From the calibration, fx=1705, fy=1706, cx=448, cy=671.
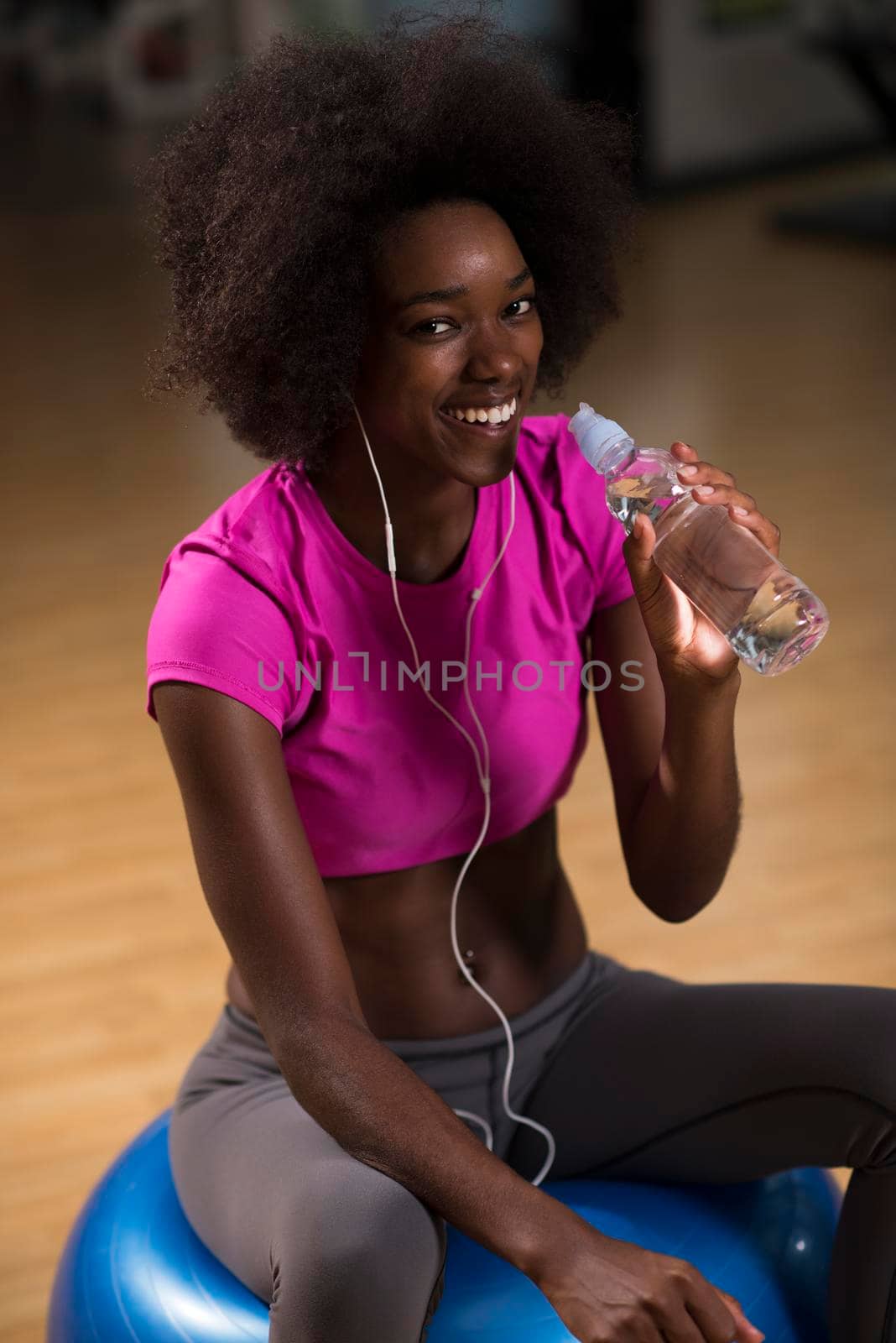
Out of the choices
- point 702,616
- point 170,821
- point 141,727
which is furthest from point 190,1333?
point 141,727

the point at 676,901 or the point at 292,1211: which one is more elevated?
the point at 676,901

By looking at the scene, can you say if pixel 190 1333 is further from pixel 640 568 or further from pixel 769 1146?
pixel 640 568

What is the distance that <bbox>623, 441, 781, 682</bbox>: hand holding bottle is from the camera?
1.33 m

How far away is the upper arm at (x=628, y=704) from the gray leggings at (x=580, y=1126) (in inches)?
7.0

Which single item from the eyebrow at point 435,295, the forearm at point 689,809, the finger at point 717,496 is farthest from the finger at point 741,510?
the eyebrow at point 435,295

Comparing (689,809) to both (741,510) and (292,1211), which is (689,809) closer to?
(741,510)

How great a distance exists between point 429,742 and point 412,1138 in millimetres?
376

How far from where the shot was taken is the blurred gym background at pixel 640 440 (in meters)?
2.44

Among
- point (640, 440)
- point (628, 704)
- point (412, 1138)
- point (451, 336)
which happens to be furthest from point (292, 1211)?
point (640, 440)

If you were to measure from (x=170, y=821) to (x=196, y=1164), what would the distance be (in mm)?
1524

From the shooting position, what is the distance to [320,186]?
1362mm

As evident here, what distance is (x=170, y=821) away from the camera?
297 centimetres

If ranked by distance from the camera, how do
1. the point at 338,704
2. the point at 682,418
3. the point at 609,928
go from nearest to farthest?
1. the point at 338,704
2. the point at 609,928
3. the point at 682,418

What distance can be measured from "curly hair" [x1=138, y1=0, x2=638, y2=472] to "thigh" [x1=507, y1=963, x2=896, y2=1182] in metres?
0.58
